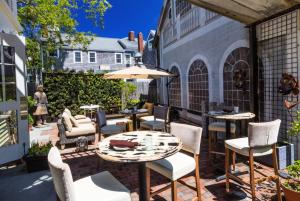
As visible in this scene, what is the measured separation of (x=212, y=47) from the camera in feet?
24.9

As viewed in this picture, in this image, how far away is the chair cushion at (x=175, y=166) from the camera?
2729 millimetres

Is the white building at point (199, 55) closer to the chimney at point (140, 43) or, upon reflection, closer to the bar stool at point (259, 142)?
the bar stool at point (259, 142)

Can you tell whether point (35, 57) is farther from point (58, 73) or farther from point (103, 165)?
point (103, 165)

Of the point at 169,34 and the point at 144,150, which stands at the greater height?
the point at 169,34

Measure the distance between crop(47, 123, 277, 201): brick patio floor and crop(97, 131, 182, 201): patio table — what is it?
3.22 feet

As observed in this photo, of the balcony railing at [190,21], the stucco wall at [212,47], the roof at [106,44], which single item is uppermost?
the roof at [106,44]

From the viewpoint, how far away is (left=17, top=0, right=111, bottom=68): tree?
11.5 meters

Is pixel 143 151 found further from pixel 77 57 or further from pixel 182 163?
pixel 77 57

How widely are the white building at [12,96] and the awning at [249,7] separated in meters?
3.94

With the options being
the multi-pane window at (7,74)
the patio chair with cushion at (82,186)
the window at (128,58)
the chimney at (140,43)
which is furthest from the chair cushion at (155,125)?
the chimney at (140,43)

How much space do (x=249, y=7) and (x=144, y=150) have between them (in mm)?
3646

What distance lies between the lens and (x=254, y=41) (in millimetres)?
5199

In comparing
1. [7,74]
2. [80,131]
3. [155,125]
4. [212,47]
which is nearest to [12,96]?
[7,74]

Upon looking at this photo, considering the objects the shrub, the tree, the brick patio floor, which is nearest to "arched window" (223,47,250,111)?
the brick patio floor
